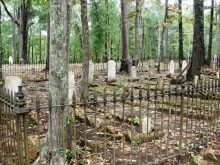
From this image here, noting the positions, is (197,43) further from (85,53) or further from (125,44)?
(85,53)

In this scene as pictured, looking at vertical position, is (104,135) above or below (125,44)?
below

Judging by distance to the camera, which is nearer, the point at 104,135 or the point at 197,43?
the point at 104,135

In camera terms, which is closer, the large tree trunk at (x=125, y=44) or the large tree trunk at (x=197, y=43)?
the large tree trunk at (x=197, y=43)

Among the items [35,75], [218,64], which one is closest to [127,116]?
[35,75]

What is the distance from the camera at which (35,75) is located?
1942 centimetres

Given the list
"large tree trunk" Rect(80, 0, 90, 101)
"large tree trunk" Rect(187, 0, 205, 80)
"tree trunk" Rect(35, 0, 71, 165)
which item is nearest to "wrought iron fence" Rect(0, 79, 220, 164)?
"tree trunk" Rect(35, 0, 71, 165)

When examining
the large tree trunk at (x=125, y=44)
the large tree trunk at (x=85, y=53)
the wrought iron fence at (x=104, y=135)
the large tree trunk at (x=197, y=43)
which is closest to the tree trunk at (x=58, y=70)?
the wrought iron fence at (x=104, y=135)

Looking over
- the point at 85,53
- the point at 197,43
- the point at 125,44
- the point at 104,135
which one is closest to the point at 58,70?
the point at 104,135

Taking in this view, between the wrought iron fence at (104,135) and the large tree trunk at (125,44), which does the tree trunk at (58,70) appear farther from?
the large tree trunk at (125,44)

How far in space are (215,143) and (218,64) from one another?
58.2 feet

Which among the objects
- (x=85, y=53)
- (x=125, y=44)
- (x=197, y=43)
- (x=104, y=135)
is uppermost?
(x=125, y=44)

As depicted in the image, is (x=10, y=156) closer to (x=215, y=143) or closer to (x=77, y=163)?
(x=77, y=163)

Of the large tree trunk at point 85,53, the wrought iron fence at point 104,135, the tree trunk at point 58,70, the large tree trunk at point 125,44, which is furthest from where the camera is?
the large tree trunk at point 125,44

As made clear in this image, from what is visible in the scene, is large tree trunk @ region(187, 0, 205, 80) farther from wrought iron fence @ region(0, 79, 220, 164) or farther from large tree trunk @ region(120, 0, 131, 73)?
wrought iron fence @ region(0, 79, 220, 164)
